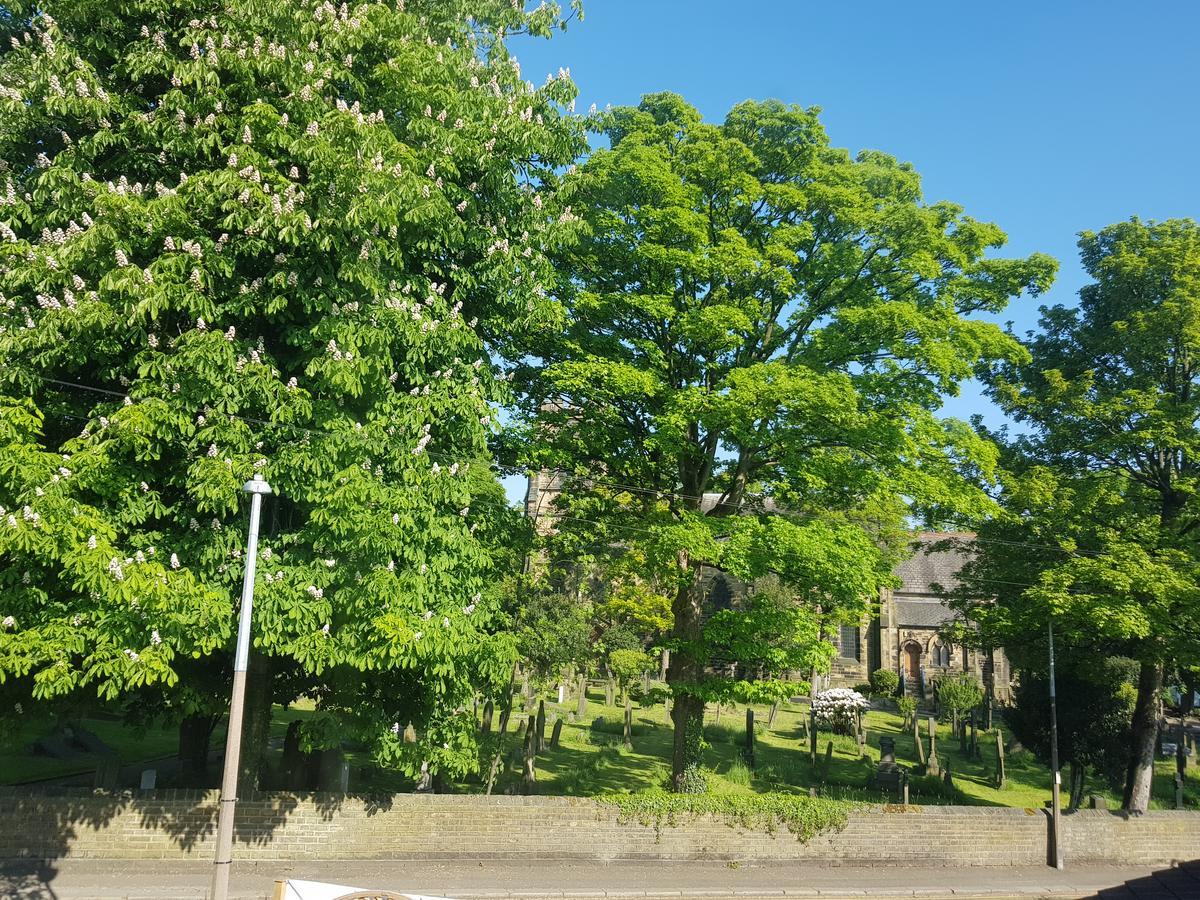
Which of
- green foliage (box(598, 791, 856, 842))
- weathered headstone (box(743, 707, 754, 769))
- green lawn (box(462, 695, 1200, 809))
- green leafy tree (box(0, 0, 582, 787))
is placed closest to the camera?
green leafy tree (box(0, 0, 582, 787))

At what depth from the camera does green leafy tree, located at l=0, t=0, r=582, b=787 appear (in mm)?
10969

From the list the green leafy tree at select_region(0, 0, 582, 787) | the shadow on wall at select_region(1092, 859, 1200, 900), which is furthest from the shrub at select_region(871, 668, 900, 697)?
the green leafy tree at select_region(0, 0, 582, 787)

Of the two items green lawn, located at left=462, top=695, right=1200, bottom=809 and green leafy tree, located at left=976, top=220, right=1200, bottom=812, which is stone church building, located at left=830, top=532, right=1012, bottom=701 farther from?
green leafy tree, located at left=976, top=220, right=1200, bottom=812

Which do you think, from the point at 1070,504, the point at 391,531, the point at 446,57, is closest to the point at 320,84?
the point at 446,57

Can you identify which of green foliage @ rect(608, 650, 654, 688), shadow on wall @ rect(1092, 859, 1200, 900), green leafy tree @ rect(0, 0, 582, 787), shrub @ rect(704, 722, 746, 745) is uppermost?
green leafy tree @ rect(0, 0, 582, 787)

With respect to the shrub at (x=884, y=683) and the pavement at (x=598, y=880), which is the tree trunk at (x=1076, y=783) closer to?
the pavement at (x=598, y=880)

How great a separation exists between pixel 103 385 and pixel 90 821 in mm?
7363

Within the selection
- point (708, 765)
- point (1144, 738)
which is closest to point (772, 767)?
point (708, 765)

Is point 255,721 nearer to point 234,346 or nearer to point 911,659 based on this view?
point 234,346

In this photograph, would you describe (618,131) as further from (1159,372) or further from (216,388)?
(1159,372)

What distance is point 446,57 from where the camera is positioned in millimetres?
13945

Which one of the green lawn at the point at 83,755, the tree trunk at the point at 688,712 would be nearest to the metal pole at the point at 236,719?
the green lawn at the point at 83,755

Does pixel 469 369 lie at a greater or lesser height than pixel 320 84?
lesser

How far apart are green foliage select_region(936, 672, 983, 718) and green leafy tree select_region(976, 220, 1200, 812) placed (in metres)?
16.4
